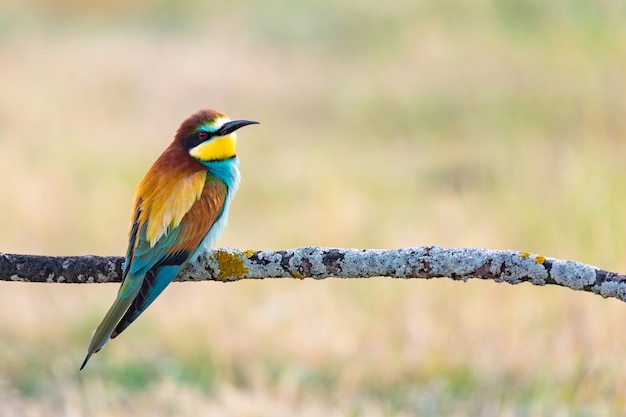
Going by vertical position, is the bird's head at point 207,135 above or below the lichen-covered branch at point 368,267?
above

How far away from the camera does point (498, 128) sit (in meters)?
9.39

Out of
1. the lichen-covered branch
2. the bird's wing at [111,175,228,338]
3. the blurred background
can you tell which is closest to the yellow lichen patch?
the lichen-covered branch

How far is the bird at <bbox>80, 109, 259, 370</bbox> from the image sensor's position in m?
2.34

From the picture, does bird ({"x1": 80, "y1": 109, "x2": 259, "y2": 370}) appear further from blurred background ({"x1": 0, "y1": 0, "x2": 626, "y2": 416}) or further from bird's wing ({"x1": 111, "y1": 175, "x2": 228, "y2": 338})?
blurred background ({"x1": 0, "y1": 0, "x2": 626, "y2": 416})

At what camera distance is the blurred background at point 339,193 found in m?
4.54

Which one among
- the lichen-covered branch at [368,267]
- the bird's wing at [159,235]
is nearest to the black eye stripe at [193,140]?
the bird's wing at [159,235]

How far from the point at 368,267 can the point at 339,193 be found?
194 inches

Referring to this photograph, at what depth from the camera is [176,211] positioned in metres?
2.60

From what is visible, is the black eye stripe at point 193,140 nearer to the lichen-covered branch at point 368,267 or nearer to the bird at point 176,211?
the bird at point 176,211

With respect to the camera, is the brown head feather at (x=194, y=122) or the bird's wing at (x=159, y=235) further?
the brown head feather at (x=194, y=122)

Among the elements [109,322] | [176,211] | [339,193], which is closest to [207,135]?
[176,211]

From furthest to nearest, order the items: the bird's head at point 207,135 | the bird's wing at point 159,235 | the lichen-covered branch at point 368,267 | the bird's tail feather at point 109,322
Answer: the bird's head at point 207,135 < the bird's wing at point 159,235 < the bird's tail feather at point 109,322 < the lichen-covered branch at point 368,267

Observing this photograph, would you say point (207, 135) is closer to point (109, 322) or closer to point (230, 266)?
point (230, 266)

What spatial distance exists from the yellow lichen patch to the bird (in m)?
0.14
